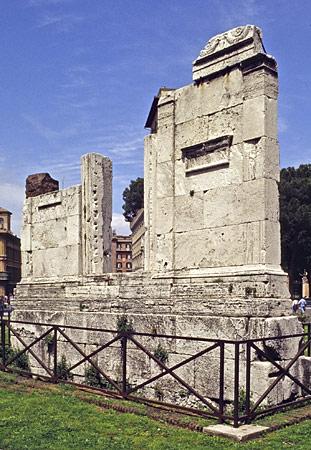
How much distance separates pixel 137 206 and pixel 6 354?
119 ft

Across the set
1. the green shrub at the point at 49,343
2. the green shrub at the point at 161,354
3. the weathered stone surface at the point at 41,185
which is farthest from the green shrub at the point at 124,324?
the weathered stone surface at the point at 41,185

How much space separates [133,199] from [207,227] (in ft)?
129

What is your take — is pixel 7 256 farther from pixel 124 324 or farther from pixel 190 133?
pixel 190 133

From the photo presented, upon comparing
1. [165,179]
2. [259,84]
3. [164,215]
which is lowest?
→ [164,215]

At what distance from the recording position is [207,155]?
942cm

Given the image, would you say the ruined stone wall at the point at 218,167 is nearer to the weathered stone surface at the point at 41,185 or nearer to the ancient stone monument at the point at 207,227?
the ancient stone monument at the point at 207,227

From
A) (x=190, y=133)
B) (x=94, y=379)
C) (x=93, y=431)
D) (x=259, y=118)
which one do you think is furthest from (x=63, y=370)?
(x=259, y=118)

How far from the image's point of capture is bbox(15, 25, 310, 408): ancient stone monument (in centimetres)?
850

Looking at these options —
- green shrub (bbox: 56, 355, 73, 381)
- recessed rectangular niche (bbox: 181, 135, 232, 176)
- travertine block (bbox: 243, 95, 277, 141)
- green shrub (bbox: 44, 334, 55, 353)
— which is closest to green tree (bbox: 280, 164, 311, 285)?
Answer: green shrub (bbox: 44, 334, 55, 353)

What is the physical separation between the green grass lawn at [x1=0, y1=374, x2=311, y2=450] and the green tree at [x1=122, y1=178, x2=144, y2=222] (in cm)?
3974

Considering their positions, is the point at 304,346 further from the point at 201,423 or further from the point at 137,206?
the point at 137,206

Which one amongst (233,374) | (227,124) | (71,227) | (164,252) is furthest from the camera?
(71,227)

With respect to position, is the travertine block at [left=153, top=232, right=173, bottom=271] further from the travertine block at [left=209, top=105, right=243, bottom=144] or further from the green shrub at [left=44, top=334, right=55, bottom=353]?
the green shrub at [left=44, top=334, right=55, bottom=353]

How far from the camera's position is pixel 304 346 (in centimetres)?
833
